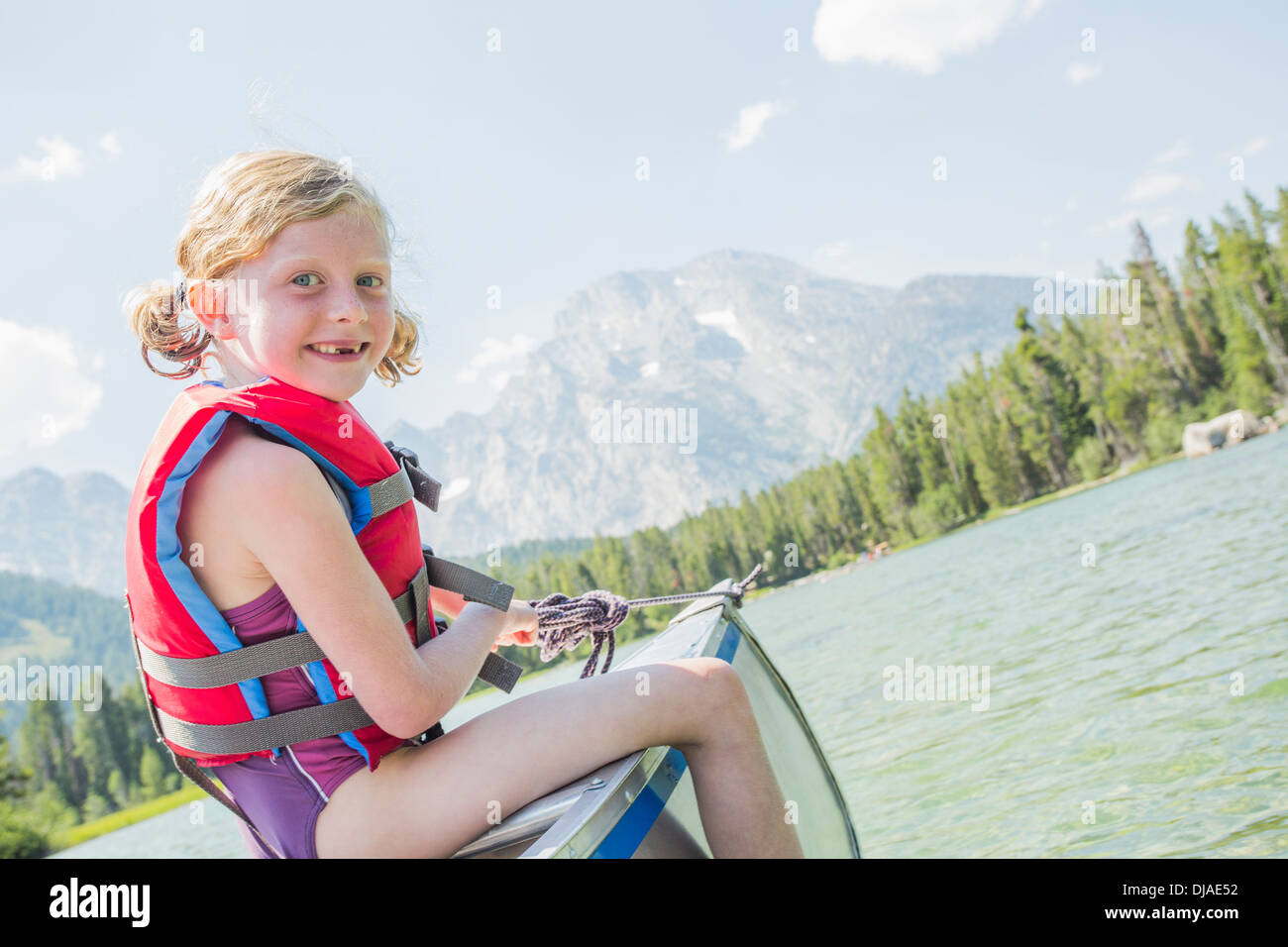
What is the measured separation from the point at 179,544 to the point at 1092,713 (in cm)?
785

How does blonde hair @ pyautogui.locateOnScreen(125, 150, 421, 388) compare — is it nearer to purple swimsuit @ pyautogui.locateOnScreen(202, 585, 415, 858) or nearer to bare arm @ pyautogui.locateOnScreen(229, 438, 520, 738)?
bare arm @ pyautogui.locateOnScreen(229, 438, 520, 738)

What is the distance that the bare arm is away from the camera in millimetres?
1681

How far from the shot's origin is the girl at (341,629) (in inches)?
67.4

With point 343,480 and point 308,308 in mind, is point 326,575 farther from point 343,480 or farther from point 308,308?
point 308,308

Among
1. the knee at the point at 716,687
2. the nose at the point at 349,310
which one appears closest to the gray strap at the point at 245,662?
the nose at the point at 349,310

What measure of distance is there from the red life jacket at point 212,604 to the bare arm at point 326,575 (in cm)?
10

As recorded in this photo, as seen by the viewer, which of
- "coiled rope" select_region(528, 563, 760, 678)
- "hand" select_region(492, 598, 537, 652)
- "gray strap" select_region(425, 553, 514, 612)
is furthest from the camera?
"coiled rope" select_region(528, 563, 760, 678)

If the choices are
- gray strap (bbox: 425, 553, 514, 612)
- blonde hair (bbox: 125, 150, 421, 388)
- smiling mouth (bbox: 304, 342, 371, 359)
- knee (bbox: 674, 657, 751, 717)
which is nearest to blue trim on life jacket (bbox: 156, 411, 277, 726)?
smiling mouth (bbox: 304, 342, 371, 359)

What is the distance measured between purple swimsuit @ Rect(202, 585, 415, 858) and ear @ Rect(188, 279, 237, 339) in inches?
27.4

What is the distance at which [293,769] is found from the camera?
185 cm

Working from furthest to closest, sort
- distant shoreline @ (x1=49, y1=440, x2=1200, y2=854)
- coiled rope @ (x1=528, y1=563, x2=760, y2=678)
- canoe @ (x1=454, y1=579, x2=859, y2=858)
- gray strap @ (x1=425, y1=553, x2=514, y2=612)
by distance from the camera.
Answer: distant shoreline @ (x1=49, y1=440, x2=1200, y2=854), coiled rope @ (x1=528, y1=563, x2=760, y2=678), gray strap @ (x1=425, y1=553, x2=514, y2=612), canoe @ (x1=454, y1=579, x2=859, y2=858)

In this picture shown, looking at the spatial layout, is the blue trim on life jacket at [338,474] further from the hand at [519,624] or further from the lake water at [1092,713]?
the lake water at [1092,713]

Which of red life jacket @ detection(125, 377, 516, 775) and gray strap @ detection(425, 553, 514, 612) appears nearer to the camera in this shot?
red life jacket @ detection(125, 377, 516, 775)
